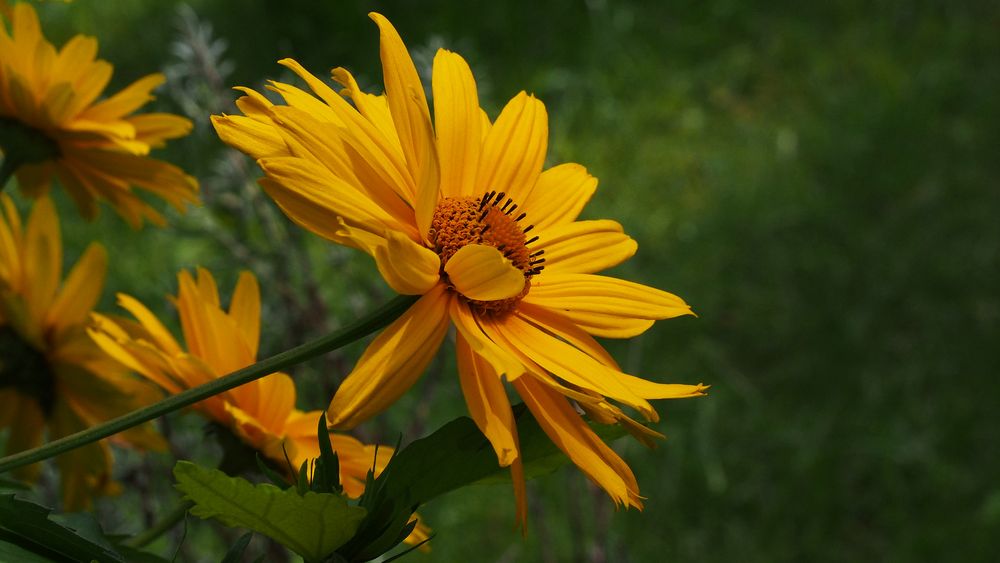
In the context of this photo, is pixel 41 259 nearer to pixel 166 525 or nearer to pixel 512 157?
pixel 166 525

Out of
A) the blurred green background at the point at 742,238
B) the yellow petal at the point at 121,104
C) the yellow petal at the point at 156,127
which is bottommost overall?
the blurred green background at the point at 742,238

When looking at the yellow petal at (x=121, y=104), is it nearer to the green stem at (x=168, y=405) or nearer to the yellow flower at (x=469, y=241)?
Answer: the yellow flower at (x=469, y=241)

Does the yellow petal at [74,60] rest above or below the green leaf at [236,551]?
above

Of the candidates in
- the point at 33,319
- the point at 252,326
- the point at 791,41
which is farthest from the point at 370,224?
the point at 791,41

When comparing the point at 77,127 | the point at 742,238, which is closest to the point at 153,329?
the point at 77,127

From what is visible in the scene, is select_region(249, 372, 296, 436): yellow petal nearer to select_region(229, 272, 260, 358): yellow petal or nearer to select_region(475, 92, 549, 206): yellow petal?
select_region(229, 272, 260, 358): yellow petal

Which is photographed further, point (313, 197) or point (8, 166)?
point (8, 166)

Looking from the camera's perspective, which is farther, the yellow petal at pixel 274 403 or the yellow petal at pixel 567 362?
the yellow petal at pixel 274 403

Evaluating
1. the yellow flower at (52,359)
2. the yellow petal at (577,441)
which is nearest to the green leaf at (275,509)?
the yellow petal at (577,441)

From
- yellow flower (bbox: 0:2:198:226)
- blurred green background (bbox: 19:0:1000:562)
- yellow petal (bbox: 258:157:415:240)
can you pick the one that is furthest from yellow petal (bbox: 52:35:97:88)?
blurred green background (bbox: 19:0:1000:562)
